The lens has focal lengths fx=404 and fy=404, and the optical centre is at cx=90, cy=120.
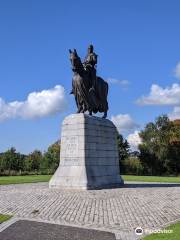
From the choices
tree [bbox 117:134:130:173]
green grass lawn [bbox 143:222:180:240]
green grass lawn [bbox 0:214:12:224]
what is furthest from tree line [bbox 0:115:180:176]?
green grass lawn [bbox 143:222:180:240]

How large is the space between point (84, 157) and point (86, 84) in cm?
448

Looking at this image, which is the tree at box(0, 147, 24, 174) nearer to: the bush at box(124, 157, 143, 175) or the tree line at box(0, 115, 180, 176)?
the tree line at box(0, 115, 180, 176)

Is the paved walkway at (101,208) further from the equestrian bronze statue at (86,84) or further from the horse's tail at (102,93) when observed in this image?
the horse's tail at (102,93)

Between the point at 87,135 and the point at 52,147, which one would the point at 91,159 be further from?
the point at 52,147

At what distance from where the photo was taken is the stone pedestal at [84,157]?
2194 cm

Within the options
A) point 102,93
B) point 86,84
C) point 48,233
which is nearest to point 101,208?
point 48,233

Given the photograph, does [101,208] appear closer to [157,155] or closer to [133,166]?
[133,166]

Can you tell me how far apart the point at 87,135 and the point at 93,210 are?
8814mm

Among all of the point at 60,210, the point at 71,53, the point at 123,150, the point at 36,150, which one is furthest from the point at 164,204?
the point at 36,150

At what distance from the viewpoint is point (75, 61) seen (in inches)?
912

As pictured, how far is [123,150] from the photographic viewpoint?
62.5 m

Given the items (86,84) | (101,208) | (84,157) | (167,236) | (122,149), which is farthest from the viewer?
(122,149)

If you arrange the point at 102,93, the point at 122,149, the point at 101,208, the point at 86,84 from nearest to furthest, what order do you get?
the point at 101,208, the point at 86,84, the point at 102,93, the point at 122,149

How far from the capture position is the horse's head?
23.1 meters
